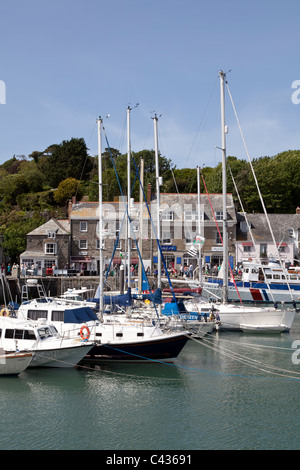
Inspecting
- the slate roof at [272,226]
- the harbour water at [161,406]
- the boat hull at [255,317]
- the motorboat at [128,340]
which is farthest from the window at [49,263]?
the harbour water at [161,406]

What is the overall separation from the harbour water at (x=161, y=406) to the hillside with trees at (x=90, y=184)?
43.4m

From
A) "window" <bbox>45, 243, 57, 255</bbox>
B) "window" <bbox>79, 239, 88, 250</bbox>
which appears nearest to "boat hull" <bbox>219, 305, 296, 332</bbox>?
"window" <bbox>45, 243, 57, 255</bbox>

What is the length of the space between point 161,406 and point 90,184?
70055 millimetres

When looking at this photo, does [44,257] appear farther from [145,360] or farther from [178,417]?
[178,417]

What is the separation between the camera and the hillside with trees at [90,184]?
7688 cm

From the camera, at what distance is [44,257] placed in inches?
2399

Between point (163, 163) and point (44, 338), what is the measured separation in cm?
6972

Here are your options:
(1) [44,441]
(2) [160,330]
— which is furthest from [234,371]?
(1) [44,441]

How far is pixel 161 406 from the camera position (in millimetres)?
20781

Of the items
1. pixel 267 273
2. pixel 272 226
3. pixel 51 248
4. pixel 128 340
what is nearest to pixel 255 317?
pixel 128 340

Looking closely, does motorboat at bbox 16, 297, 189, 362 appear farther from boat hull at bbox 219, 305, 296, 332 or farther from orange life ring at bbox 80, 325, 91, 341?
boat hull at bbox 219, 305, 296, 332

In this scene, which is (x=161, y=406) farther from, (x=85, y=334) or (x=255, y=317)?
(x=255, y=317)

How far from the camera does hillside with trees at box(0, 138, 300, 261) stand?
76.9 m
